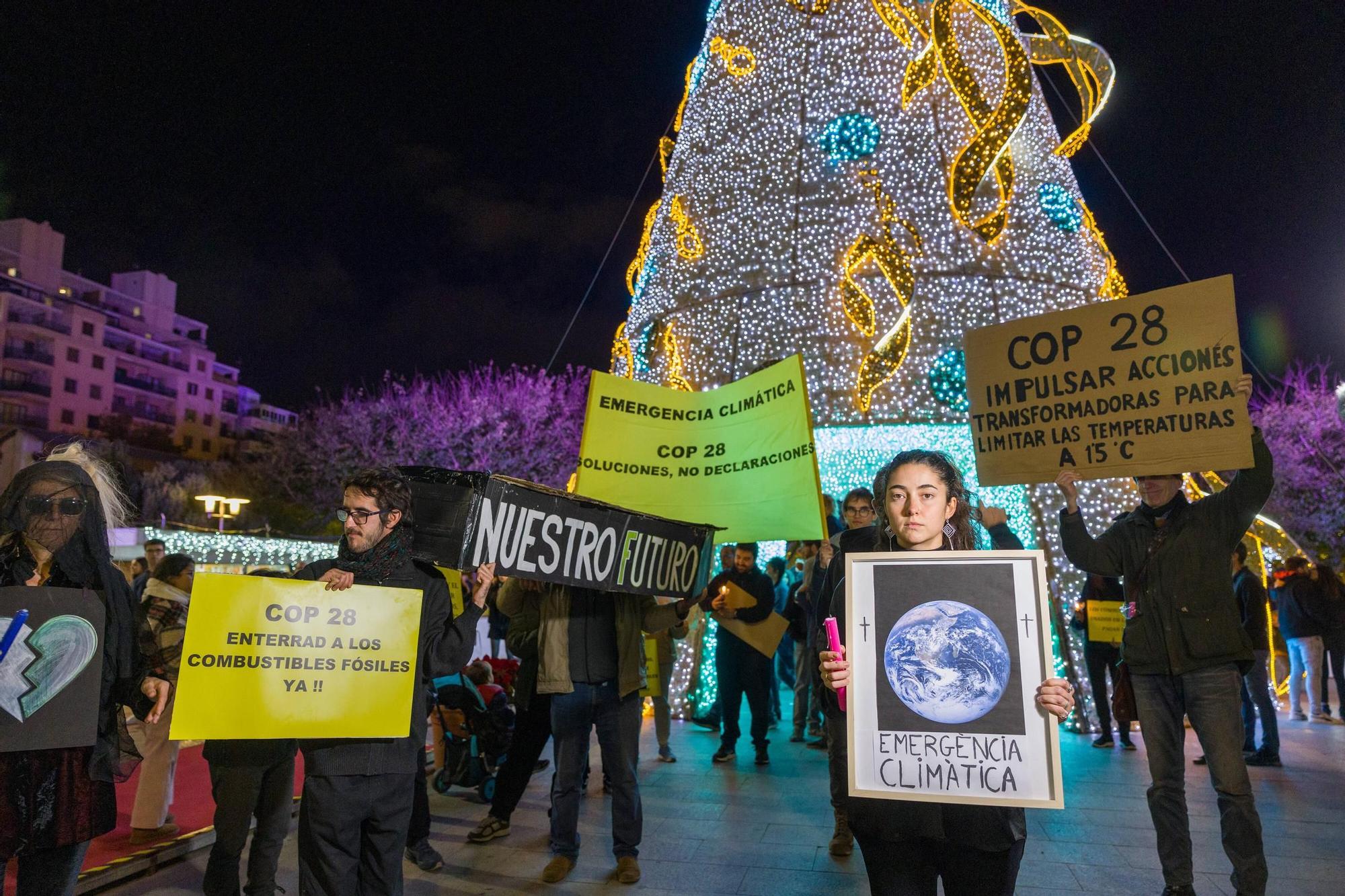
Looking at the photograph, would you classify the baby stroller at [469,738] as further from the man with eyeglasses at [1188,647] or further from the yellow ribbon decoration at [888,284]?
the yellow ribbon decoration at [888,284]

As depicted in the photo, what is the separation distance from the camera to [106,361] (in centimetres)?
6194

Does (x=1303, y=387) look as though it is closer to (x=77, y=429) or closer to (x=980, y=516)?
(x=980, y=516)

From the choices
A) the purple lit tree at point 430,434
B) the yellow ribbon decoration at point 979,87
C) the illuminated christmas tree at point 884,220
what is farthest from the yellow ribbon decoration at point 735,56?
the purple lit tree at point 430,434

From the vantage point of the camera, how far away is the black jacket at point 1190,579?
12.9ft

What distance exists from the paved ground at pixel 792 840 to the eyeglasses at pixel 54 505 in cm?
282

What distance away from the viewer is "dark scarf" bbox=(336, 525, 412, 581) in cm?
317

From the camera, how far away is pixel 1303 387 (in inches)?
1367

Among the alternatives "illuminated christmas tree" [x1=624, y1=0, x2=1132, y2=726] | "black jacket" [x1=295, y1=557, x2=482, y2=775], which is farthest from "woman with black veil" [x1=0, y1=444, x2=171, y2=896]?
"illuminated christmas tree" [x1=624, y1=0, x2=1132, y2=726]

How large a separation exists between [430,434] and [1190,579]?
32.7m

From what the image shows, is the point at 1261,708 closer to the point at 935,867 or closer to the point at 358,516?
the point at 935,867

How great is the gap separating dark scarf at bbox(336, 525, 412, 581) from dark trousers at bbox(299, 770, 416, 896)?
71cm

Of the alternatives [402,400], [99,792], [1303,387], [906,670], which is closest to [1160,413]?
[906,670]

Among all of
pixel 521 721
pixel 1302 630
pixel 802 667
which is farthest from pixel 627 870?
pixel 1302 630

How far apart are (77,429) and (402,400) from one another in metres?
37.9
